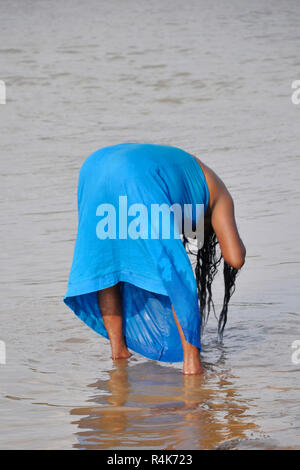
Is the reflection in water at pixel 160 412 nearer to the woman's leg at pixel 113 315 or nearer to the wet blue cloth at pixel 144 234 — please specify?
the woman's leg at pixel 113 315

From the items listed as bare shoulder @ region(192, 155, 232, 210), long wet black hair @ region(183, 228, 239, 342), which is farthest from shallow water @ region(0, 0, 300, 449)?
bare shoulder @ region(192, 155, 232, 210)

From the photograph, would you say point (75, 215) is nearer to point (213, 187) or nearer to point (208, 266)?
point (208, 266)

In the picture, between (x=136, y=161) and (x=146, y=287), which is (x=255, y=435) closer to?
(x=146, y=287)

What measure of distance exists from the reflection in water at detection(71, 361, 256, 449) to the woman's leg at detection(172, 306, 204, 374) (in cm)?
4

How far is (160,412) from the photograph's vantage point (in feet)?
12.8

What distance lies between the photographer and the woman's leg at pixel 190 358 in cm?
434

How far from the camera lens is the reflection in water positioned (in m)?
3.58

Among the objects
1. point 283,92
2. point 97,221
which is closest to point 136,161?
point 97,221

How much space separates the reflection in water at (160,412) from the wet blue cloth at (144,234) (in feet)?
0.85

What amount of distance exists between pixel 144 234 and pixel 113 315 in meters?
0.65

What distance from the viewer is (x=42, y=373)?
14.8 feet

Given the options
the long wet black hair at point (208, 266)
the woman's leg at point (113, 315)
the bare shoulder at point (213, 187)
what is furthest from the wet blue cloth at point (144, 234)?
the long wet black hair at point (208, 266)

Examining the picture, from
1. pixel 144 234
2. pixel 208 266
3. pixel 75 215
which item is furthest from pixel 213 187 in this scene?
pixel 75 215

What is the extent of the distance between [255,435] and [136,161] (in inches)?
52.7
